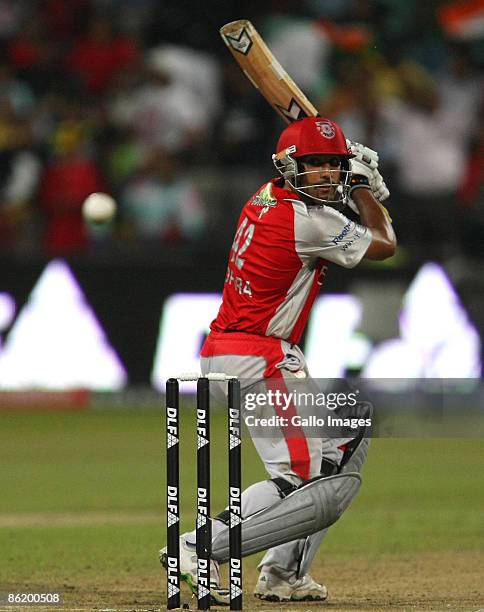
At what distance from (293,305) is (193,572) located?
44.0 inches

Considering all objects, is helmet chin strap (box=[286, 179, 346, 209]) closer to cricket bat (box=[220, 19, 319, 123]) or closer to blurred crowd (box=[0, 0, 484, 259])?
cricket bat (box=[220, 19, 319, 123])

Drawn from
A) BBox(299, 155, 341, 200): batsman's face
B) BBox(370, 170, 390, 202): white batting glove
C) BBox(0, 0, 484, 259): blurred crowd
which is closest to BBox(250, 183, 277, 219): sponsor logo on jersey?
BBox(299, 155, 341, 200): batsman's face

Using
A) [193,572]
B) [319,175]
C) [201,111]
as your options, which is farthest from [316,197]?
[201,111]

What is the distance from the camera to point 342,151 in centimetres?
541

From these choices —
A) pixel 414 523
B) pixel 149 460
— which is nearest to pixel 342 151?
pixel 414 523

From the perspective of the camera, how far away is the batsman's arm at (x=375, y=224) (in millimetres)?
5402

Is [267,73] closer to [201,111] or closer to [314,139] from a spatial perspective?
[314,139]

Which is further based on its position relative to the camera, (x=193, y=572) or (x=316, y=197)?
(x=316, y=197)

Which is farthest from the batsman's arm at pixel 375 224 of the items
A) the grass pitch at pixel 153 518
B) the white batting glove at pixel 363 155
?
the grass pitch at pixel 153 518

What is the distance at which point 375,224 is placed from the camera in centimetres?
546

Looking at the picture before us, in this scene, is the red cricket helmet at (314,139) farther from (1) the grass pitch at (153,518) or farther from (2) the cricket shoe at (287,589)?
(2) the cricket shoe at (287,589)

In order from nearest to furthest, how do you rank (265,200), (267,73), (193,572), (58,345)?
(193,572) < (265,200) < (267,73) < (58,345)

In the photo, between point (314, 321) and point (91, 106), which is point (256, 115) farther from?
point (314, 321)

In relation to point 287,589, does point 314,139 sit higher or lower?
higher
